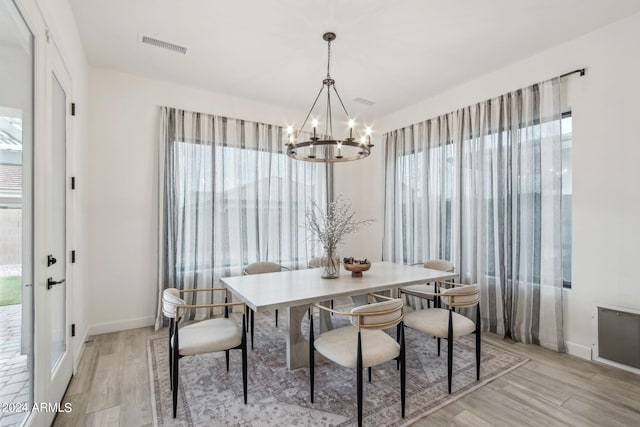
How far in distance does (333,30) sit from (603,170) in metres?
2.89

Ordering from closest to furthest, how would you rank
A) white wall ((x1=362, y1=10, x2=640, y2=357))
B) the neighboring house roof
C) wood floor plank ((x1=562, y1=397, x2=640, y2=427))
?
the neighboring house roof, wood floor plank ((x1=562, y1=397, x2=640, y2=427)), white wall ((x1=362, y1=10, x2=640, y2=357))

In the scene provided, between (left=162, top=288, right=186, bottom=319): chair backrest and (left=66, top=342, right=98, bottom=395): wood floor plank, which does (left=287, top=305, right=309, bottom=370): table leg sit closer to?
(left=162, top=288, right=186, bottom=319): chair backrest

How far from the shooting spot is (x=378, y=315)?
2.03 m

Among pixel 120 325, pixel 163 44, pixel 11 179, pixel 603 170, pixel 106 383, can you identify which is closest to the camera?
pixel 11 179

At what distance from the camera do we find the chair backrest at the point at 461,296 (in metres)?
2.44

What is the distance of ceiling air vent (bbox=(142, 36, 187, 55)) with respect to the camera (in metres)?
3.10

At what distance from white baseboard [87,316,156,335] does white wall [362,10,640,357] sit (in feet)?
15.7

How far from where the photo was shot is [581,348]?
301cm

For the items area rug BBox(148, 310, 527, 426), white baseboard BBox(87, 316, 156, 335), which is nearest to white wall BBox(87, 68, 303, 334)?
white baseboard BBox(87, 316, 156, 335)

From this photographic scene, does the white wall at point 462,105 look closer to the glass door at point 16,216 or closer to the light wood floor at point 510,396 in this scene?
the light wood floor at point 510,396

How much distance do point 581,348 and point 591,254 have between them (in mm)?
932

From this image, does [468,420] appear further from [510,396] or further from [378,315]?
[378,315]

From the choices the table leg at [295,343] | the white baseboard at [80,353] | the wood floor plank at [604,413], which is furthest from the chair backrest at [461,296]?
the white baseboard at [80,353]

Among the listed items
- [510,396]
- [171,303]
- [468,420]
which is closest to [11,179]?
[171,303]
